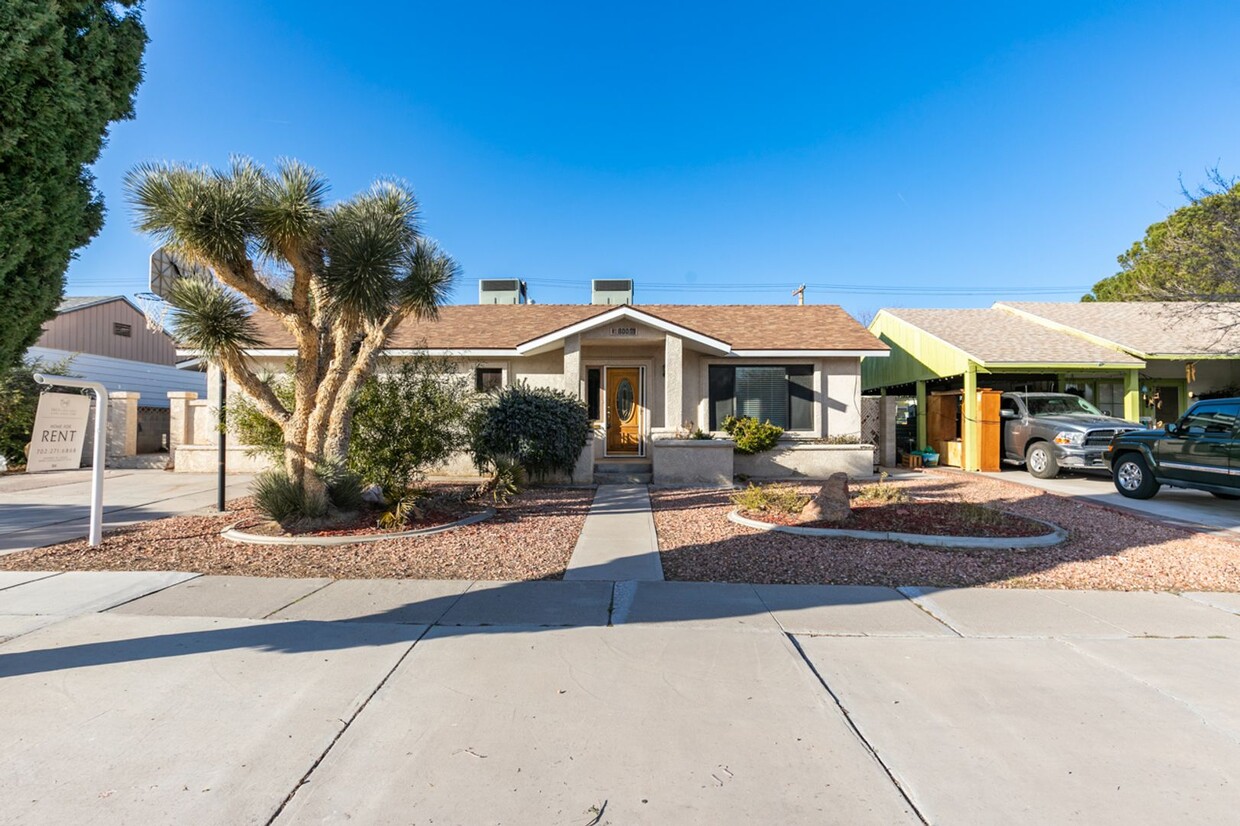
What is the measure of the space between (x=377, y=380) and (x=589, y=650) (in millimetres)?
6512

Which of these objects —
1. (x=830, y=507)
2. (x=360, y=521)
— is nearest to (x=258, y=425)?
(x=360, y=521)

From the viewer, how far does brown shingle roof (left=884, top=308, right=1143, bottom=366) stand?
1597 centimetres

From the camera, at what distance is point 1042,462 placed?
13.9m

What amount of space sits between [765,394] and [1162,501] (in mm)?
7870

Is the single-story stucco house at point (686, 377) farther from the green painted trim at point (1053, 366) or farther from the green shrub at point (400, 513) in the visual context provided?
the green shrub at point (400, 513)

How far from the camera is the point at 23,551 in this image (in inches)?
269

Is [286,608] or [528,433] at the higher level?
[528,433]

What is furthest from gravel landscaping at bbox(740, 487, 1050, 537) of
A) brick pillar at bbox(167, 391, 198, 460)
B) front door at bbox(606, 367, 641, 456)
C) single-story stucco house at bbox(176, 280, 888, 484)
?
brick pillar at bbox(167, 391, 198, 460)

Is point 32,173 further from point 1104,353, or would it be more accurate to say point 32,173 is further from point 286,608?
point 1104,353

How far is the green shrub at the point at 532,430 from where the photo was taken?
11.5 meters

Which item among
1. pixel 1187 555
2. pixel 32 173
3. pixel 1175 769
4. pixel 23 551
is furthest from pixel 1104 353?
pixel 23 551

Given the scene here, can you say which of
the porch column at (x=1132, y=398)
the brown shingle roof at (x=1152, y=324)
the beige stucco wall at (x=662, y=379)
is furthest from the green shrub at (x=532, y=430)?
the porch column at (x=1132, y=398)

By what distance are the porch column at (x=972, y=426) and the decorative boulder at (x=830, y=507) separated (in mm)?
9458

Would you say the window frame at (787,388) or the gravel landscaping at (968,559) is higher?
the window frame at (787,388)
